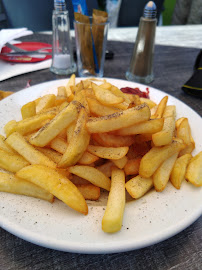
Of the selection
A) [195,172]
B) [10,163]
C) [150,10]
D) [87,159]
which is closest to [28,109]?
[10,163]

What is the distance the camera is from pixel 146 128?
0.88 metres

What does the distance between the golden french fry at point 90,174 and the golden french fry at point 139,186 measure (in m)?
0.10

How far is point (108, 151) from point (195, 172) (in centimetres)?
33

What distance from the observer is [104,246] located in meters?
0.64

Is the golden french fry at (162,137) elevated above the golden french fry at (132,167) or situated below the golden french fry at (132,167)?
above

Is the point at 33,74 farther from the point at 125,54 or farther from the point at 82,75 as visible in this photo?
the point at 125,54

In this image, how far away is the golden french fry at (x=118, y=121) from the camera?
2.80ft

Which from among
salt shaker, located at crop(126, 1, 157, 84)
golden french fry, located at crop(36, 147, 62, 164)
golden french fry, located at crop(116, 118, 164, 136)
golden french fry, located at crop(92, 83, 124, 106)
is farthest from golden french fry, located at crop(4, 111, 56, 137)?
salt shaker, located at crop(126, 1, 157, 84)

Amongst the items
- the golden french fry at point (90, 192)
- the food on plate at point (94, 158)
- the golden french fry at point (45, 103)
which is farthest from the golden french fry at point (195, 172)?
the golden french fry at point (45, 103)

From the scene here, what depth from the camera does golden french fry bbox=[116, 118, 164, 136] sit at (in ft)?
2.86

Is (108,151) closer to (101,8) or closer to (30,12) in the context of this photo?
(101,8)

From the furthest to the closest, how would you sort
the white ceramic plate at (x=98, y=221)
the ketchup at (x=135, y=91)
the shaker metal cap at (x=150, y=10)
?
the shaker metal cap at (x=150, y=10) < the ketchup at (x=135, y=91) < the white ceramic plate at (x=98, y=221)

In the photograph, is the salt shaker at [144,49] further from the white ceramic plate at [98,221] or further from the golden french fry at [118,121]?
the white ceramic plate at [98,221]

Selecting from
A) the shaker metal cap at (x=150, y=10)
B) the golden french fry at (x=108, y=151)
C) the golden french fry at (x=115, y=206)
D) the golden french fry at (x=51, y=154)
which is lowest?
the golden french fry at (x=115, y=206)
